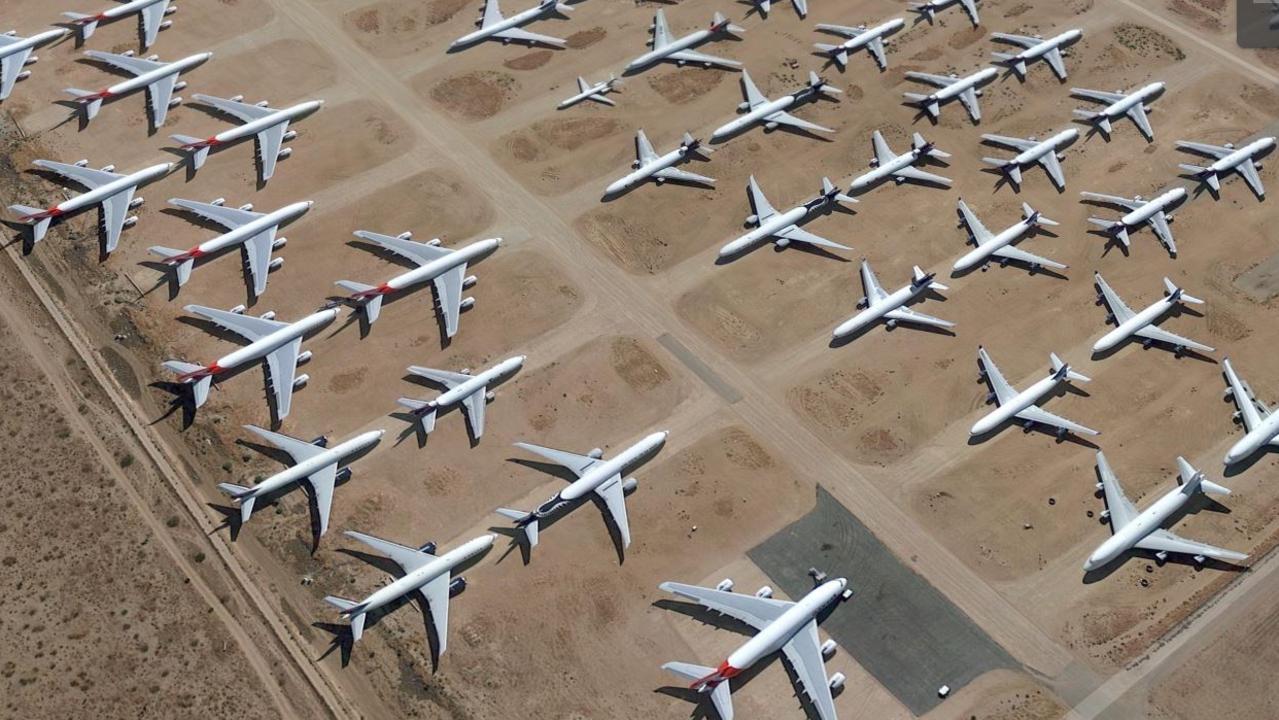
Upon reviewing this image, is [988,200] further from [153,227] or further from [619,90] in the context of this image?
[153,227]

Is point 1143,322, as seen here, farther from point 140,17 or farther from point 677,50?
point 140,17

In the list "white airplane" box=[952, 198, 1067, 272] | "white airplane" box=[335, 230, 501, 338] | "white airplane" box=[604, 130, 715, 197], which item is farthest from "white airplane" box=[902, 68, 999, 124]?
"white airplane" box=[335, 230, 501, 338]

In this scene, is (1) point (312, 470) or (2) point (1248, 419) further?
(2) point (1248, 419)

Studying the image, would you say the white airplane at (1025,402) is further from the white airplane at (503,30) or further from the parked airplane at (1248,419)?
the white airplane at (503,30)


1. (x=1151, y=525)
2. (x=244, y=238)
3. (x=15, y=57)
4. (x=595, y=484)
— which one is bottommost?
(x=1151, y=525)

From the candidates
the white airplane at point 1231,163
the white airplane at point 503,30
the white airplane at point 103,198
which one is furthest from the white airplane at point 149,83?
the white airplane at point 1231,163

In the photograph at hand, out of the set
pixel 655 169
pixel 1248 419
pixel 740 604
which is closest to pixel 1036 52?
pixel 655 169
